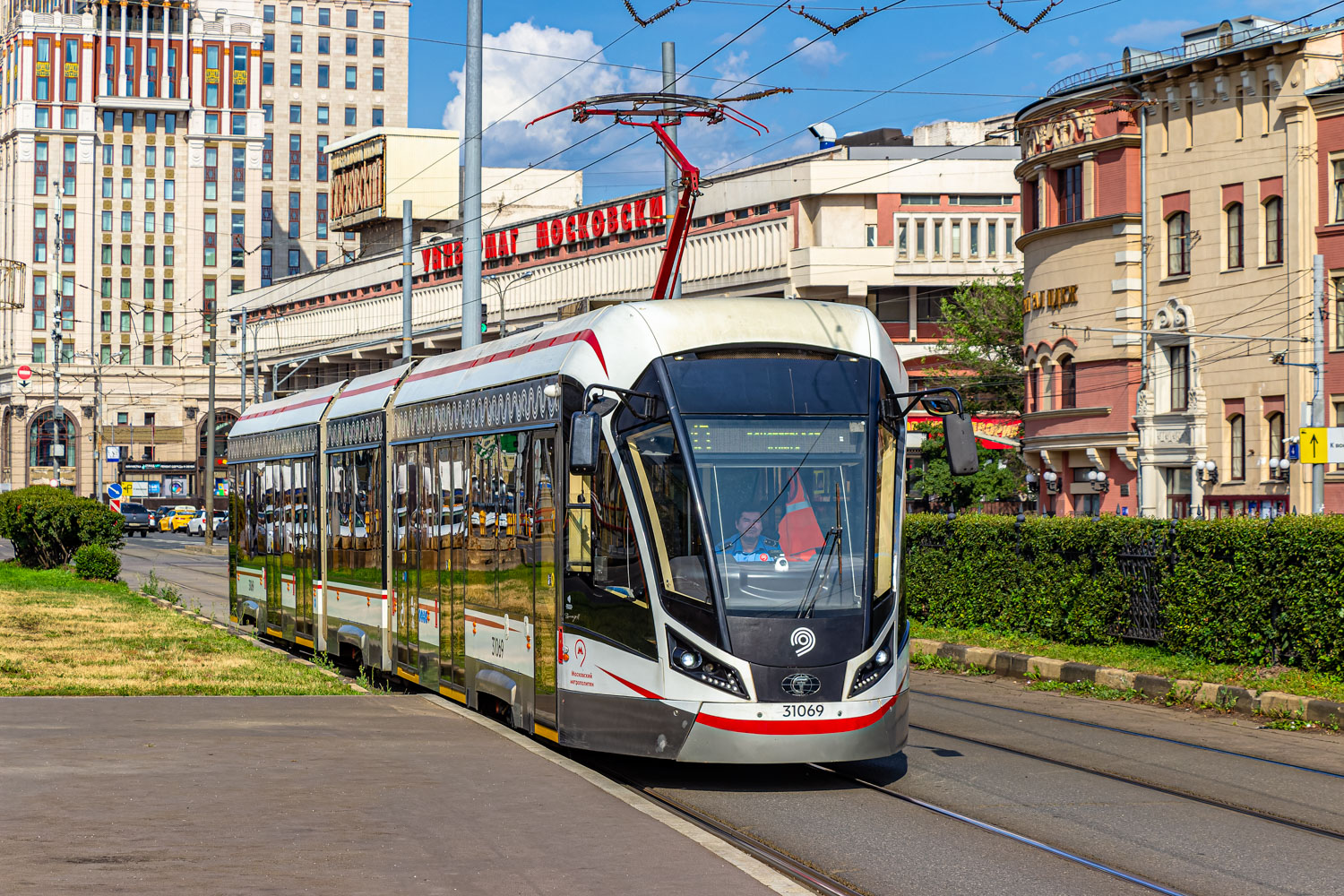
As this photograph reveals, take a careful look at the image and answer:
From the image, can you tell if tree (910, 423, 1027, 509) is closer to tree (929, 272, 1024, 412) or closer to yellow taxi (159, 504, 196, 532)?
tree (929, 272, 1024, 412)

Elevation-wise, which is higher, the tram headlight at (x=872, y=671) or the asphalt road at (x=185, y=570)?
the tram headlight at (x=872, y=671)

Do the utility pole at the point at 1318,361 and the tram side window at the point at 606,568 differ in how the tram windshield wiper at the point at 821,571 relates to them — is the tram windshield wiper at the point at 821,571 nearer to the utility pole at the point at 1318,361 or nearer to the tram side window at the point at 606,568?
the tram side window at the point at 606,568

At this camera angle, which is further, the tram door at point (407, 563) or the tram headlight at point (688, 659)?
the tram door at point (407, 563)

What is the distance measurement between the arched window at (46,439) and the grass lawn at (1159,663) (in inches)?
4539

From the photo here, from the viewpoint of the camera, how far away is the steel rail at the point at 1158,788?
9.78 m

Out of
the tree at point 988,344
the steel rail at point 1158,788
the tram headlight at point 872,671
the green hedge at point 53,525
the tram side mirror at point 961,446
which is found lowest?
the steel rail at point 1158,788

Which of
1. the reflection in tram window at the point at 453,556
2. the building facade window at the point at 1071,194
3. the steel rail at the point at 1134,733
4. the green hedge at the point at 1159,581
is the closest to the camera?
the steel rail at the point at 1134,733

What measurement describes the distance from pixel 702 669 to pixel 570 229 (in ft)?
229

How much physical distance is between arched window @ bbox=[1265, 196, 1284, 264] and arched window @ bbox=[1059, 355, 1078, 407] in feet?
26.8

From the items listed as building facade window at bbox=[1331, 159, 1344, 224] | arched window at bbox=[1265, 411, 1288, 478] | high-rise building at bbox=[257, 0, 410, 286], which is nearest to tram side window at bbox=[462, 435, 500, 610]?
building facade window at bbox=[1331, 159, 1344, 224]

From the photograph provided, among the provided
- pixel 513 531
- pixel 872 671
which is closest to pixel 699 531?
pixel 872 671

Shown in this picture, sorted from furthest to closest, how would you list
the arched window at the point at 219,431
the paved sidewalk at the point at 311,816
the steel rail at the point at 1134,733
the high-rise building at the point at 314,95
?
the high-rise building at the point at 314,95 → the arched window at the point at 219,431 → the steel rail at the point at 1134,733 → the paved sidewalk at the point at 311,816

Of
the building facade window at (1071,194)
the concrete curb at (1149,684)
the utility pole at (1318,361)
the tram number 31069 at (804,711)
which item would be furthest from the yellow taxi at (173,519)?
the tram number 31069 at (804,711)

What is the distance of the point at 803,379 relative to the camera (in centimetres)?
1107
